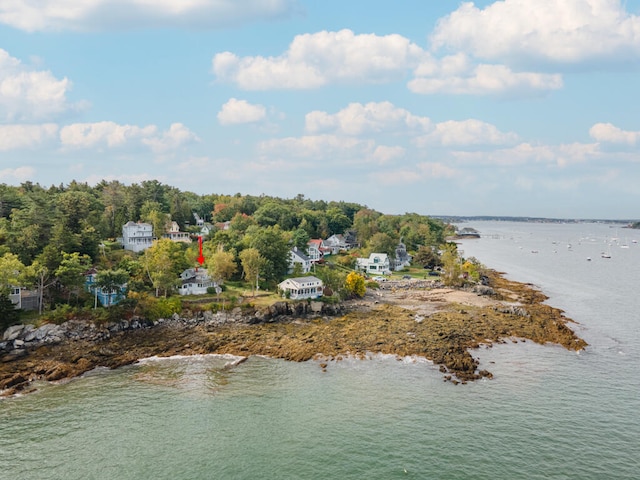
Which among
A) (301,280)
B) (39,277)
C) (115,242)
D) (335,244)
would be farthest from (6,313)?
(335,244)

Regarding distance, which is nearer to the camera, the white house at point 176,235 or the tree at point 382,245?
the white house at point 176,235

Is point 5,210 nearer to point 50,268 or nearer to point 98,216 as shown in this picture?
point 98,216

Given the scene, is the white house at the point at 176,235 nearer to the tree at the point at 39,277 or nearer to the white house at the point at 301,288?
the white house at the point at 301,288

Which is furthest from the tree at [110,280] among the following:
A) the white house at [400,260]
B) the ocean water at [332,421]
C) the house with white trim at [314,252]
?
the white house at [400,260]

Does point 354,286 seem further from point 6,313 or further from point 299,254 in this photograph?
Answer: point 6,313

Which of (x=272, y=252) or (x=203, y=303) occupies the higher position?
(x=272, y=252)

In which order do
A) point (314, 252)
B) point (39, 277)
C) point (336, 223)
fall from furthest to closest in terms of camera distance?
point (336, 223)
point (314, 252)
point (39, 277)

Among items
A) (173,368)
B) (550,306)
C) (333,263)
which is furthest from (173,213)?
(550,306)
